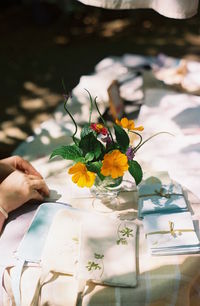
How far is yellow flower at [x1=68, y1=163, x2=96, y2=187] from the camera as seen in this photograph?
1905 millimetres

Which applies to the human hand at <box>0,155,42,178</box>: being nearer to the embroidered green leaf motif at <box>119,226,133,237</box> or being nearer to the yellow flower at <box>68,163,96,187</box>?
the yellow flower at <box>68,163,96,187</box>

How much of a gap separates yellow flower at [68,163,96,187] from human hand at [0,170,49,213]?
0.34 metres

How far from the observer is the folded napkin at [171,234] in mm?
1862

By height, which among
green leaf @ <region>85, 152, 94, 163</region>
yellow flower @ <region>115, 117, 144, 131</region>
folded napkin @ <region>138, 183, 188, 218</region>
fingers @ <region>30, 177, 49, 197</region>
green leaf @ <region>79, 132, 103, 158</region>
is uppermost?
yellow flower @ <region>115, 117, 144, 131</region>

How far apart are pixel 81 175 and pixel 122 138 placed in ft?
0.84

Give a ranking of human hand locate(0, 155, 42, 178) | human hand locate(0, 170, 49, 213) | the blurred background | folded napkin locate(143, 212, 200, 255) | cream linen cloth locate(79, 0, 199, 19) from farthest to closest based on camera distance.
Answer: the blurred background < human hand locate(0, 155, 42, 178) < human hand locate(0, 170, 49, 213) < folded napkin locate(143, 212, 200, 255) < cream linen cloth locate(79, 0, 199, 19)

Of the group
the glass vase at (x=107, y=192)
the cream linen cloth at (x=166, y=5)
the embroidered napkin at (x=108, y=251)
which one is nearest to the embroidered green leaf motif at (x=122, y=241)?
the embroidered napkin at (x=108, y=251)

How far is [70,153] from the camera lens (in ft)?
6.67

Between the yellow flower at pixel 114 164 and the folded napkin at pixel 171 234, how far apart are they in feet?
0.90

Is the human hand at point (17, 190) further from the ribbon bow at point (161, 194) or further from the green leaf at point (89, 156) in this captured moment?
the ribbon bow at point (161, 194)

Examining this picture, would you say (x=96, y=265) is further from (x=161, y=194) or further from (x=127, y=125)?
(x=127, y=125)

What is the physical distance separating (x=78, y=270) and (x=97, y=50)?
3.67m

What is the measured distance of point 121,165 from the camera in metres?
1.91

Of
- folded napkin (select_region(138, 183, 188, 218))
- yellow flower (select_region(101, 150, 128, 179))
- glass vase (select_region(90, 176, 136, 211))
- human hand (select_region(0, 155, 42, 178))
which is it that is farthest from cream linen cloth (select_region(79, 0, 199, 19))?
human hand (select_region(0, 155, 42, 178))
